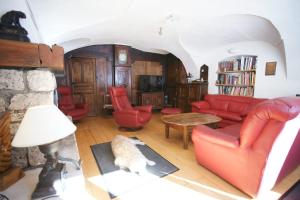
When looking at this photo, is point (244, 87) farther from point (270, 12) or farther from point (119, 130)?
point (119, 130)

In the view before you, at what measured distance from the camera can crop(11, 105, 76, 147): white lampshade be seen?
74cm

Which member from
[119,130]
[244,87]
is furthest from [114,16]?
[244,87]

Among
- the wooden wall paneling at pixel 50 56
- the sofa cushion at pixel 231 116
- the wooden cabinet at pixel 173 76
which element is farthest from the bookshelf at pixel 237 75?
the wooden wall paneling at pixel 50 56

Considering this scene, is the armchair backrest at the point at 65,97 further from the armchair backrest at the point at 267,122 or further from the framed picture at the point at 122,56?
the armchair backrest at the point at 267,122

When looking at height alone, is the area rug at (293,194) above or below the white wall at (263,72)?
below

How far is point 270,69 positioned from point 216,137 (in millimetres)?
2707

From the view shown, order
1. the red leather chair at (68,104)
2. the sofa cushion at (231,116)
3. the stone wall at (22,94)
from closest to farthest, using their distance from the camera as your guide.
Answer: the stone wall at (22,94)
the sofa cushion at (231,116)
the red leather chair at (68,104)

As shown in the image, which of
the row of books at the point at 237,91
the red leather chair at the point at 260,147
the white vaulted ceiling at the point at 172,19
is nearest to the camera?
the red leather chair at the point at 260,147

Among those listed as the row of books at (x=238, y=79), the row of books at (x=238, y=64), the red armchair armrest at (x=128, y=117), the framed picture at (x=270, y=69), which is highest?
the row of books at (x=238, y=64)

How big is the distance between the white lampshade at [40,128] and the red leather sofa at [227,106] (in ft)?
11.0

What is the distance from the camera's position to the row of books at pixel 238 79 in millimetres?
3647

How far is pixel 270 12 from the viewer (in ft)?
7.00

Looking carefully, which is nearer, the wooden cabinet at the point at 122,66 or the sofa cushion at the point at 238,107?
the sofa cushion at the point at 238,107

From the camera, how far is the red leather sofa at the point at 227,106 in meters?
3.30
